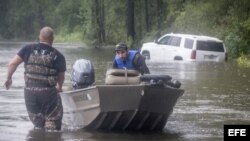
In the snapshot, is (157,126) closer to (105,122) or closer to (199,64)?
(105,122)

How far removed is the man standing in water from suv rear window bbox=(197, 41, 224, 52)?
20.5 metres

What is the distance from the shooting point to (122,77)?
12141 millimetres

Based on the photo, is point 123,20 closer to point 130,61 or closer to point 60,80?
point 130,61

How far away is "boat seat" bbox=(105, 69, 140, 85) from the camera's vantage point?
475 inches

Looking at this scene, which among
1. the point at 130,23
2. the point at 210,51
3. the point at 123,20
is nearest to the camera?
the point at 210,51

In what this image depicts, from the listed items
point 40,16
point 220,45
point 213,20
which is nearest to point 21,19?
point 40,16

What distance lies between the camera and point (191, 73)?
83.8 feet

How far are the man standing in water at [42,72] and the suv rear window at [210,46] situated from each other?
67.2ft

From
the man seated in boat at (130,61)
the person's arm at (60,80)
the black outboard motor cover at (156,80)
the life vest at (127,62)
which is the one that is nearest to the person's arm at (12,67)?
the person's arm at (60,80)

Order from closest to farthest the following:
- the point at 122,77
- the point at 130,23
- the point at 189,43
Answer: the point at 122,77
the point at 189,43
the point at 130,23

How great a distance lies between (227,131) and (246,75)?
50.7 feet

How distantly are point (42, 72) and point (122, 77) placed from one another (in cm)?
146

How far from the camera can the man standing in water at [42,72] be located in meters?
11.4

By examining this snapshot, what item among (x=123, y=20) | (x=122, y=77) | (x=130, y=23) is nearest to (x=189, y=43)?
(x=122, y=77)
